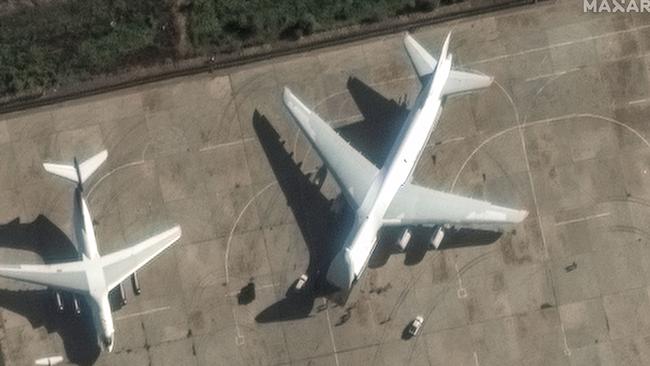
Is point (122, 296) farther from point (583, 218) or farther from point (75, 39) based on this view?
point (583, 218)

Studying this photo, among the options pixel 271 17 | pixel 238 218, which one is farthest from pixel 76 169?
pixel 271 17

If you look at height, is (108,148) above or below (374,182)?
above

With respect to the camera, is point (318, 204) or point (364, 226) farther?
point (318, 204)

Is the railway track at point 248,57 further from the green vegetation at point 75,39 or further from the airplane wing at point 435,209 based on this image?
the airplane wing at point 435,209

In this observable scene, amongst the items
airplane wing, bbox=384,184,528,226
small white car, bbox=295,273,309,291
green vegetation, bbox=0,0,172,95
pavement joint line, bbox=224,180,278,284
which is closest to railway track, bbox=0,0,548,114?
green vegetation, bbox=0,0,172,95

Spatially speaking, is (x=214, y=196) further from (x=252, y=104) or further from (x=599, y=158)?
(x=599, y=158)

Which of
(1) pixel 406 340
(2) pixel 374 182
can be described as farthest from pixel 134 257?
(1) pixel 406 340

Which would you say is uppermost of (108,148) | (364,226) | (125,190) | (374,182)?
(108,148)
